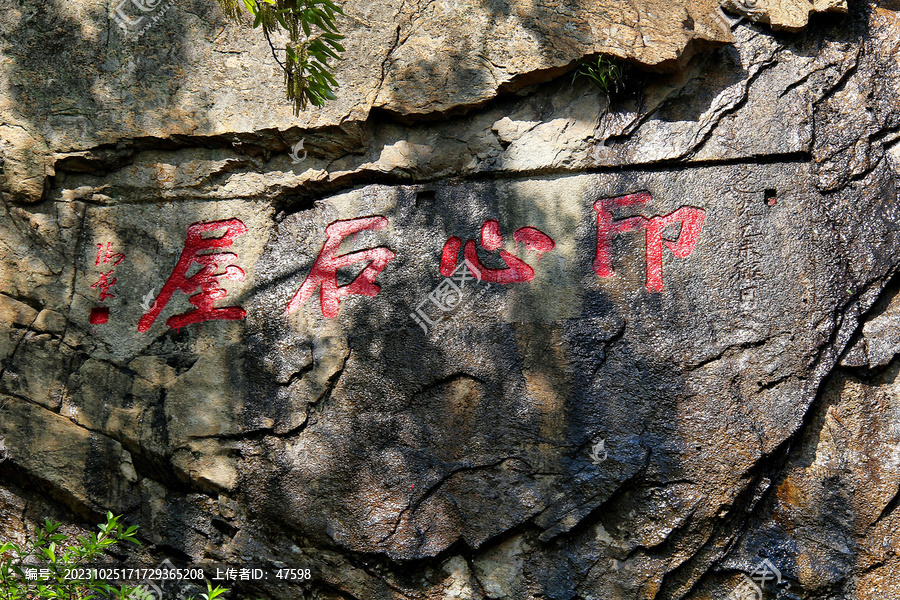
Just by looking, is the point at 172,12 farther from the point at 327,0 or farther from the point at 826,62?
the point at 826,62

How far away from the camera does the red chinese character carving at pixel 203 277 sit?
316 cm

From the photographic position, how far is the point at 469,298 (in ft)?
9.79

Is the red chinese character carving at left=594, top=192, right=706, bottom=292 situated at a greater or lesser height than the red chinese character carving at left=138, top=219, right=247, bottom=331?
greater

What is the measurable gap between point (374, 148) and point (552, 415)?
57.7 inches

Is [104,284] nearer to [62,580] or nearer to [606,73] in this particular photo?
[62,580]

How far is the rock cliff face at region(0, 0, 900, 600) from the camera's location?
2670 mm

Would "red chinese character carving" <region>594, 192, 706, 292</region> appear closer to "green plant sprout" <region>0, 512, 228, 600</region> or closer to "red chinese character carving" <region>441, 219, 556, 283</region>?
"red chinese character carving" <region>441, 219, 556, 283</region>

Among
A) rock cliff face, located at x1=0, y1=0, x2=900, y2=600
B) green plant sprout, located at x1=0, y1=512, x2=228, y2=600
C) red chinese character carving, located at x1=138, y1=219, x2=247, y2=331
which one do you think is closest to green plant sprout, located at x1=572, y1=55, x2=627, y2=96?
rock cliff face, located at x1=0, y1=0, x2=900, y2=600

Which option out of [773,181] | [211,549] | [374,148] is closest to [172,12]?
[374,148]

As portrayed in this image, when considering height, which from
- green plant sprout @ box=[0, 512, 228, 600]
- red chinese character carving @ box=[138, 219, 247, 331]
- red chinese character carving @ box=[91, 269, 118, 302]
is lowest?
green plant sprout @ box=[0, 512, 228, 600]

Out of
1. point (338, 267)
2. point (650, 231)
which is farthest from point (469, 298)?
point (650, 231)

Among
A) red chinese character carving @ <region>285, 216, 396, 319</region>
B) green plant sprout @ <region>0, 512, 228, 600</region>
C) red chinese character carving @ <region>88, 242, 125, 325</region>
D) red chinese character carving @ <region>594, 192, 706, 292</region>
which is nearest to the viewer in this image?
green plant sprout @ <region>0, 512, 228, 600</region>

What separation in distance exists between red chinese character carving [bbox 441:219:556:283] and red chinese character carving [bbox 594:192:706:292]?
Result: 0.73ft

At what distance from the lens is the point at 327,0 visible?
2.28 m
